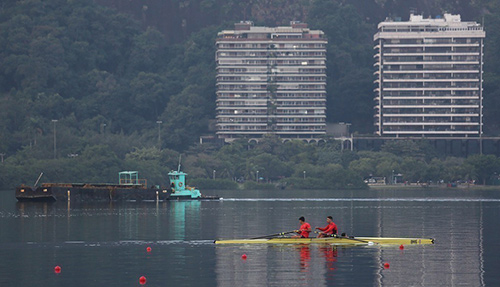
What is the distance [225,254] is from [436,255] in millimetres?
13588

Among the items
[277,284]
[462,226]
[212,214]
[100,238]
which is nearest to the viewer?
[277,284]

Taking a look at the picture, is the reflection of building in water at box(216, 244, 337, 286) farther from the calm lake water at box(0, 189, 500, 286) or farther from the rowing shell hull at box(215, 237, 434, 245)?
the rowing shell hull at box(215, 237, 434, 245)

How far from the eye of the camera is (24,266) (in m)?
65.1

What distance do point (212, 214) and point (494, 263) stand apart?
6535 cm

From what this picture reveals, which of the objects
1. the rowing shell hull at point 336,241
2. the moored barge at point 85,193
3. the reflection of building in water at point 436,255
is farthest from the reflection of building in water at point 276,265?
the moored barge at point 85,193

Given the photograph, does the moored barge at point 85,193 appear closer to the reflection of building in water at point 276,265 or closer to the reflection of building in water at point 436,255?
the reflection of building in water at point 436,255

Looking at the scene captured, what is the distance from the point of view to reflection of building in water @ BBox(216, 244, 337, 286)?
58.0m

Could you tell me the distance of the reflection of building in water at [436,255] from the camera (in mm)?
58438

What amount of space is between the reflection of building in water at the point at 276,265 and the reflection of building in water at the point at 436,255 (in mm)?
3428

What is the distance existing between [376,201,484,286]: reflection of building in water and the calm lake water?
6cm

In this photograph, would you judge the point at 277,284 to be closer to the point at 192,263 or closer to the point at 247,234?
the point at 192,263

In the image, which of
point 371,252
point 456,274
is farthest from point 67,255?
point 456,274

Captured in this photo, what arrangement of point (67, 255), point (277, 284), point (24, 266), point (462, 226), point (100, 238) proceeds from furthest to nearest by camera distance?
point (462, 226) → point (100, 238) → point (67, 255) → point (24, 266) → point (277, 284)

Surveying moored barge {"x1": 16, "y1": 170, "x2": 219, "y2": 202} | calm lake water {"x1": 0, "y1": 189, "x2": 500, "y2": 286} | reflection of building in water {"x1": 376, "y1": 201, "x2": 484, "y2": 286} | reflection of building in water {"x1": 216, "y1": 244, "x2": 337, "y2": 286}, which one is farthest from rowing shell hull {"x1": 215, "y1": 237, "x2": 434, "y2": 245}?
moored barge {"x1": 16, "y1": 170, "x2": 219, "y2": 202}
